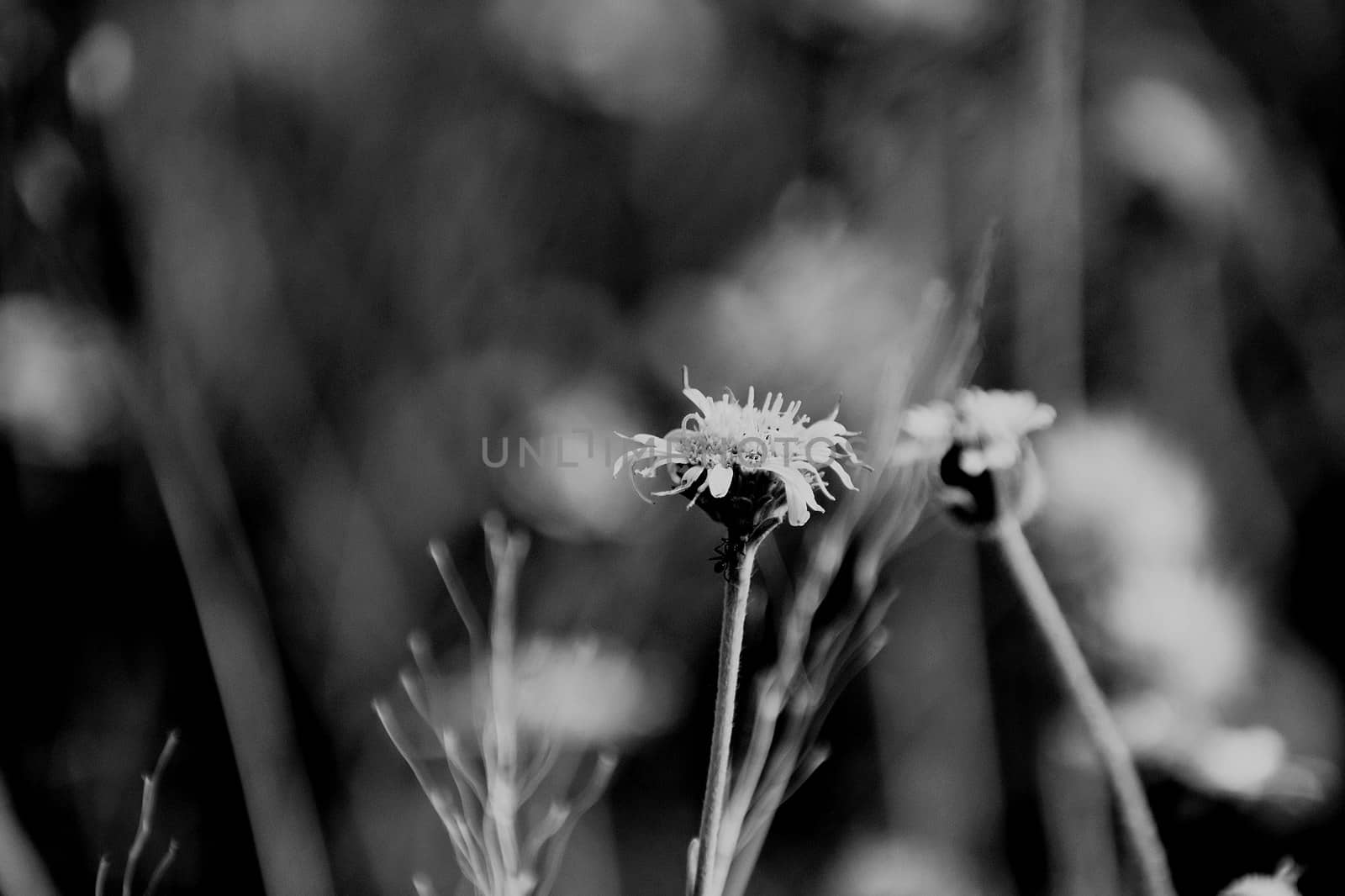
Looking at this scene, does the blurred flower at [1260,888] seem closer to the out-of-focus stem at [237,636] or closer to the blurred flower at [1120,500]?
the blurred flower at [1120,500]

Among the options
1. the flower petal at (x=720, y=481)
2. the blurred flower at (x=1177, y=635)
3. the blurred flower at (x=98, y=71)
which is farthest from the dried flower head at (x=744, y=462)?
the blurred flower at (x=98, y=71)

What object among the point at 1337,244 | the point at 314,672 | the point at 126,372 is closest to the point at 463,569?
the point at 314,672

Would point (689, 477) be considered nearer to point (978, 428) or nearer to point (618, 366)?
point (978, 428)

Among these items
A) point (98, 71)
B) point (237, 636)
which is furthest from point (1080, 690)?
point (98, 71)

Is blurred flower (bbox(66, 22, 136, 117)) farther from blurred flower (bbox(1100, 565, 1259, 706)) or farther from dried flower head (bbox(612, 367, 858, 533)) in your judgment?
blurred flower (bbox(1100, 565, 1259, 706))

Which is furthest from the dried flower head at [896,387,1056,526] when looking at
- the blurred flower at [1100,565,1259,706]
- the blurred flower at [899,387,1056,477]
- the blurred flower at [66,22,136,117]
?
the blurred flower at [66,22,136,117]
